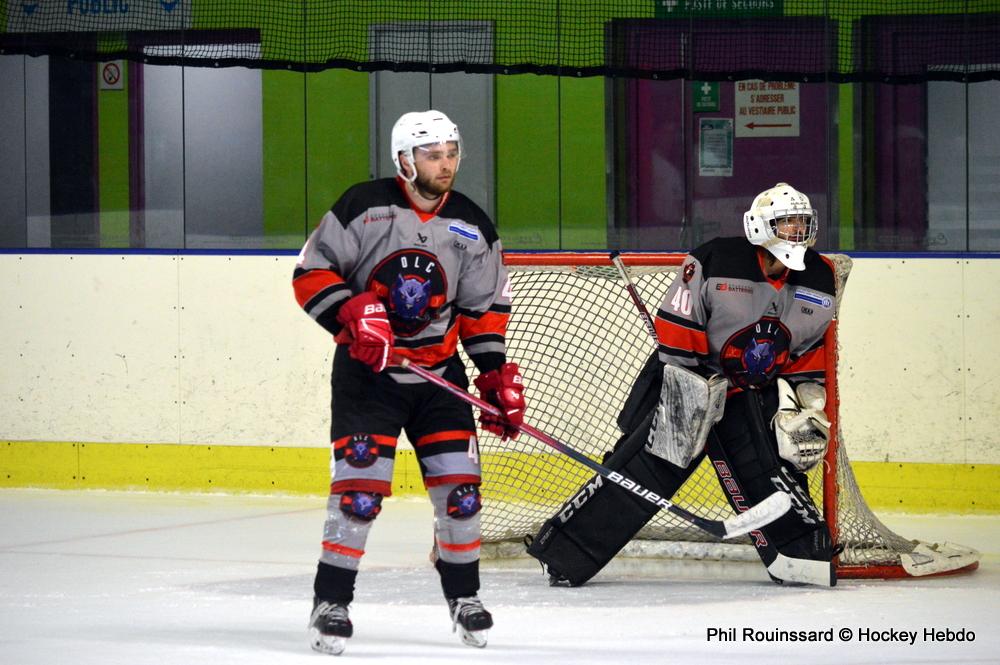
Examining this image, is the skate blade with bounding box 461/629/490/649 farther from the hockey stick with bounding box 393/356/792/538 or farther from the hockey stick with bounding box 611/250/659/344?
the hockey stick with bounding box 611/250/659/344

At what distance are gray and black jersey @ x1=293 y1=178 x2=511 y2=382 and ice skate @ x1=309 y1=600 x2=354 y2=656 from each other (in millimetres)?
Result: 502

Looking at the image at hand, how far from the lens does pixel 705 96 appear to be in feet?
20.7

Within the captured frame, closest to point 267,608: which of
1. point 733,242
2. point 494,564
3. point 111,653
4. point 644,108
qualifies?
point 111,653

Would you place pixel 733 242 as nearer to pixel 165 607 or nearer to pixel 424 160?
pixel 424 160

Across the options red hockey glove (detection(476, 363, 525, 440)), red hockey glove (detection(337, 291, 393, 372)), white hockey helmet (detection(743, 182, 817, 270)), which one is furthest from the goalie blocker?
red hockey glove (detection(337, 291, 393, 372))

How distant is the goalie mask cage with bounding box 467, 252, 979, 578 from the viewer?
4805mm

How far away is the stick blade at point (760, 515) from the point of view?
4051 millimetres

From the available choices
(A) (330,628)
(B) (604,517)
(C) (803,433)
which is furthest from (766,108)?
(A) (330,628)

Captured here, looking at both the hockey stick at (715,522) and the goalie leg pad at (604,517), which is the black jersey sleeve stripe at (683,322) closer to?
the goalie leg pad at (604,517)

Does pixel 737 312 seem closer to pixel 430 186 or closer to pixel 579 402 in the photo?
pixel 430 186

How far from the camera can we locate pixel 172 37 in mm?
6617

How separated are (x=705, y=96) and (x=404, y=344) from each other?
9.91 ft

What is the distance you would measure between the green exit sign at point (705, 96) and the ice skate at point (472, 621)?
10.5 feet

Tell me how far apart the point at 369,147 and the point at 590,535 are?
263 cm
